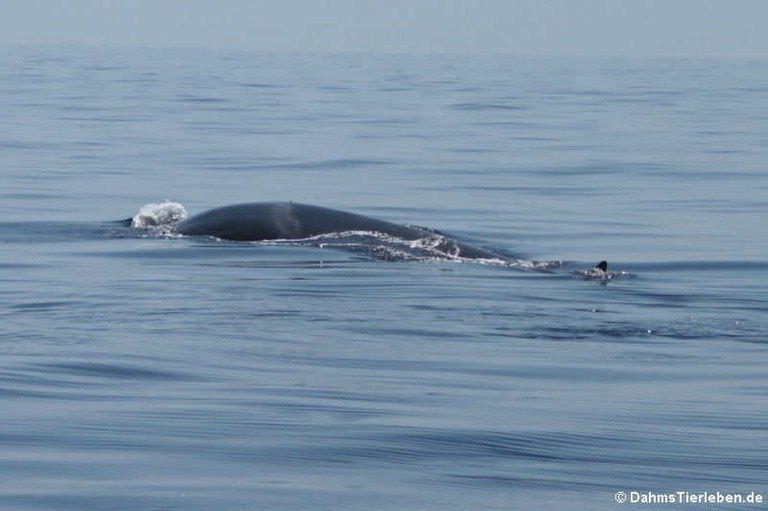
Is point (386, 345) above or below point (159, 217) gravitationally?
below

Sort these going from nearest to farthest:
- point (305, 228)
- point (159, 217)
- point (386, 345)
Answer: point (386, 345), point (305, 228), point (159, 217)

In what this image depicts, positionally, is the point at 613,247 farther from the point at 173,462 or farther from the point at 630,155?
the point at 630,155

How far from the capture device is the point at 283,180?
2222 cm

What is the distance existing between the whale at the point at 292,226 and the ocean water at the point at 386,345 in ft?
0.94

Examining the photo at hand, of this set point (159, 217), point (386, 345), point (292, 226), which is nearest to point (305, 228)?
point (292, 226)

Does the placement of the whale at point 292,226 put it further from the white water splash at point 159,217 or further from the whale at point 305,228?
the white water splash at point 159,217

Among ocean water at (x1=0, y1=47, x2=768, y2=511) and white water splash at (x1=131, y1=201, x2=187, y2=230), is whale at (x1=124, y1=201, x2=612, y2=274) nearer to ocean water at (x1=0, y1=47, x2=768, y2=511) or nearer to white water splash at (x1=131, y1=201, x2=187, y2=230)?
ocean water at (x1=0, y1=47, x2=768, y2=511)

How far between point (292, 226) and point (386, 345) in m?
4.84

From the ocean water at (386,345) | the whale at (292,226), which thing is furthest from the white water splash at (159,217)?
the whale at (292,226)

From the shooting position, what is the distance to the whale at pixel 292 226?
1391 cm

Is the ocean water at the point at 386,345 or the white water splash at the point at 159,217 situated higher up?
the white water splash at the point at 159,217

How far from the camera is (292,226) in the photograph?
14.1 meters

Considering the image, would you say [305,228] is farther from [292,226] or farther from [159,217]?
[159,217]

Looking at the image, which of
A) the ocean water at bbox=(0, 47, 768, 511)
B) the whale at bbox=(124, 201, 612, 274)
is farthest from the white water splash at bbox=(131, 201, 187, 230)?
the whale at bbox=(124, 201, 612, 274)
